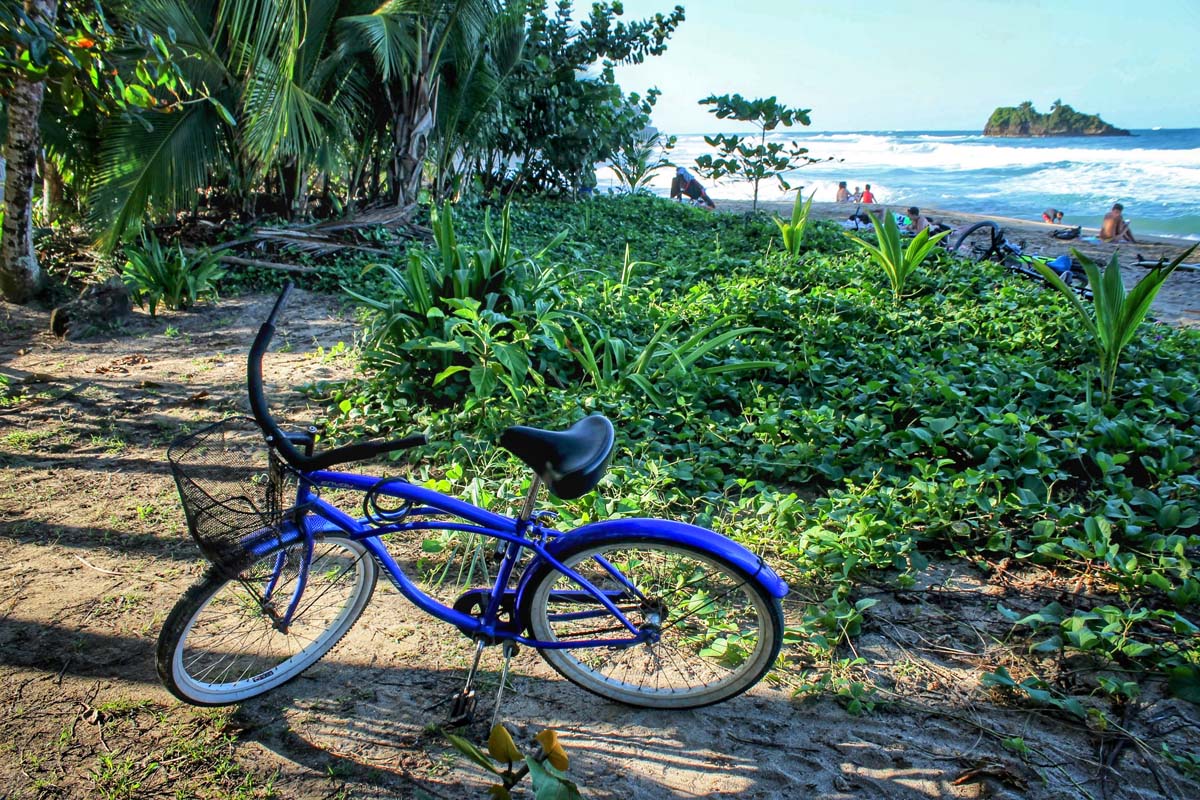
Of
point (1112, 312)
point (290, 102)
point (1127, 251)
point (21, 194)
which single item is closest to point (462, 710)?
point (1112, 312)

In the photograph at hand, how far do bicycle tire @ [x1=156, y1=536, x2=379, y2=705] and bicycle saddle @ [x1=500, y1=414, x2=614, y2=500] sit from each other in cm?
66

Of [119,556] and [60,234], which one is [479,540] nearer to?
[119,556]

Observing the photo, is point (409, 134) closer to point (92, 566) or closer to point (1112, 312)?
point (92, 566)

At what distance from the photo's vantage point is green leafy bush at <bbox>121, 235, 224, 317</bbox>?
18.8 ft

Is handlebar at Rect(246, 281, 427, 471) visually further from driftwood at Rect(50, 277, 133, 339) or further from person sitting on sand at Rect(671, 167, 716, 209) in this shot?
person sitting on sand at Rect(671, 167, 716, 209)

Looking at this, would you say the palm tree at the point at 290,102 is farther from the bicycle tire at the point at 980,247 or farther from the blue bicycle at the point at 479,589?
the bicycle tire at the point at 980,247

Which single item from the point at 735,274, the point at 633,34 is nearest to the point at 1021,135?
the point at 633,34

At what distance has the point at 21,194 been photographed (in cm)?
549

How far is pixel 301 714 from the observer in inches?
81.3

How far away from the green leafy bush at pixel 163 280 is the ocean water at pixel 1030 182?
765 cm

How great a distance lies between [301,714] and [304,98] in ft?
20.3

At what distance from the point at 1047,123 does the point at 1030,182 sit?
39274 mm

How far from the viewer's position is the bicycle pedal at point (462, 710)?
1.97 m

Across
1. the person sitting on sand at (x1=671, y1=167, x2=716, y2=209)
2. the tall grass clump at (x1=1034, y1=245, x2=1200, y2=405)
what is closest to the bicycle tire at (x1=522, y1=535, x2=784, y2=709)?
the tall grass clump at (x1=1034, y1=245, x2=1200, y2=405)
